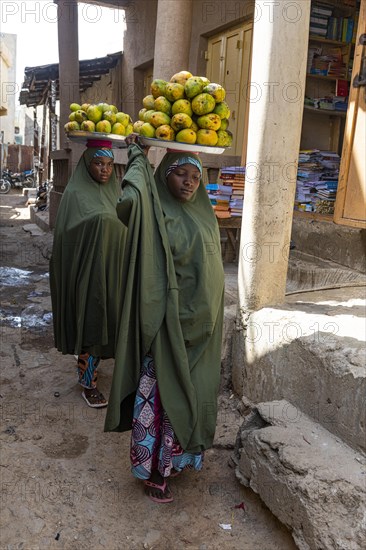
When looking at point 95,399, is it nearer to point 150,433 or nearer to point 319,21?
point 150,433

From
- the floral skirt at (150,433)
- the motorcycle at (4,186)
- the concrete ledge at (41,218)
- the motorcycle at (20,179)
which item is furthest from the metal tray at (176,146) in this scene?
the motorcycle at (20,179)

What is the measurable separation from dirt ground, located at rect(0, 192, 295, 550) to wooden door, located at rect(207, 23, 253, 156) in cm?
415

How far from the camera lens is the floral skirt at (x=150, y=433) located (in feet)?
8.41

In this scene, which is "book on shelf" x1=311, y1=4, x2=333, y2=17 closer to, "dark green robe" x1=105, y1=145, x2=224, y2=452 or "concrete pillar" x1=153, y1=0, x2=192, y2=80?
"concrete pillar" x1=153, y1=0, x2=192, y2=80

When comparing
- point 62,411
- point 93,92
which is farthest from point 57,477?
point 93,92

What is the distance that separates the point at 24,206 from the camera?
718 inches

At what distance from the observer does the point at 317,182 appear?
570cm

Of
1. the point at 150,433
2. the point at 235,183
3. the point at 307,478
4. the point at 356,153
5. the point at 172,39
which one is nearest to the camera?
the point at 307,478

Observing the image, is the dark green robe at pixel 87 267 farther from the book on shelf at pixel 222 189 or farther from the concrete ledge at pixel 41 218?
the concrete ledge at pixel 41 218

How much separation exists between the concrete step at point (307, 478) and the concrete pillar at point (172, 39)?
414 centimetres

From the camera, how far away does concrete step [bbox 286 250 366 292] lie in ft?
14.9

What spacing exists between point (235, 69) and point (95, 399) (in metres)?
5.03

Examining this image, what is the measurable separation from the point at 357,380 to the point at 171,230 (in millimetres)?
1148

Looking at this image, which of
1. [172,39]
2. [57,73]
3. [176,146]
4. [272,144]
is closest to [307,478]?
[176,146]
